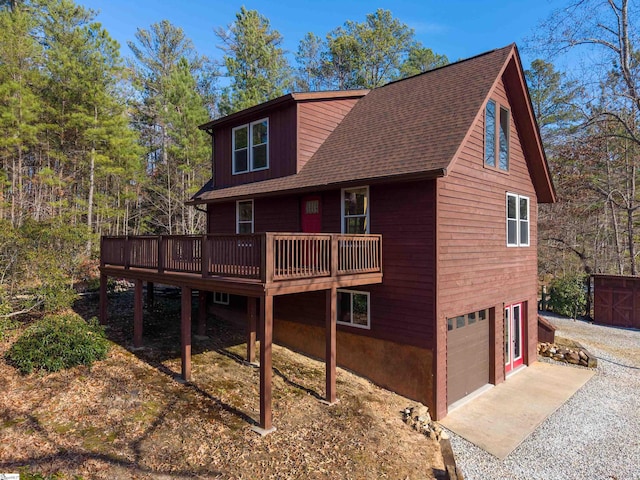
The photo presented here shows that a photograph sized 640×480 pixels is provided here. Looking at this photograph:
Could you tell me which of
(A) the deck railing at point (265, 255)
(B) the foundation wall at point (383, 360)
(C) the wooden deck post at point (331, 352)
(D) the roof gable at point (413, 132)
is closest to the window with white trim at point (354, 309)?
(B) the foundation wall at point (383, 360)

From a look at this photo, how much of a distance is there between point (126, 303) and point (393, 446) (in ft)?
37.5

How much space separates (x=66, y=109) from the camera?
67.8 feet

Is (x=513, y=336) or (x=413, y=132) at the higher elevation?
(x=413, y=132)

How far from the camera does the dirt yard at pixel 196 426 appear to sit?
216 inches

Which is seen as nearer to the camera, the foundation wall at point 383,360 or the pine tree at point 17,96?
the foundation wall at point 383,360

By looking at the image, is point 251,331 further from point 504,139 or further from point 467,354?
point 504,139

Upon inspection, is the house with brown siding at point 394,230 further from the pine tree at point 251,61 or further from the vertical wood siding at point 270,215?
the pine tree at point 251,61

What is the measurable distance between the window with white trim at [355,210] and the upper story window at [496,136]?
3.51 meters

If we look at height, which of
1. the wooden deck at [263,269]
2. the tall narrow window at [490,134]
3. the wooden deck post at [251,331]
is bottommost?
A: the wooden deck post at [251,331]

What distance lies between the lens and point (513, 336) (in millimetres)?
11547

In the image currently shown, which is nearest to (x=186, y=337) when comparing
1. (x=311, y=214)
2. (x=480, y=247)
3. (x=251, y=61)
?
(x=311, y=214)

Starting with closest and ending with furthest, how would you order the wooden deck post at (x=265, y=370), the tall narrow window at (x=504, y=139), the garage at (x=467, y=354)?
the wooden deck post at (x=265, y=370)
the garage at (x=467, y=354)
the tall narrow window at (x=504, y=139)

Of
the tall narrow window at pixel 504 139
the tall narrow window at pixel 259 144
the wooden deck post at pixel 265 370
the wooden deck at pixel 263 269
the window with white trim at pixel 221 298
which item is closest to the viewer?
the wooden deck post at pixel 265 370

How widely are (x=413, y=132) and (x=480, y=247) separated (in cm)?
345
